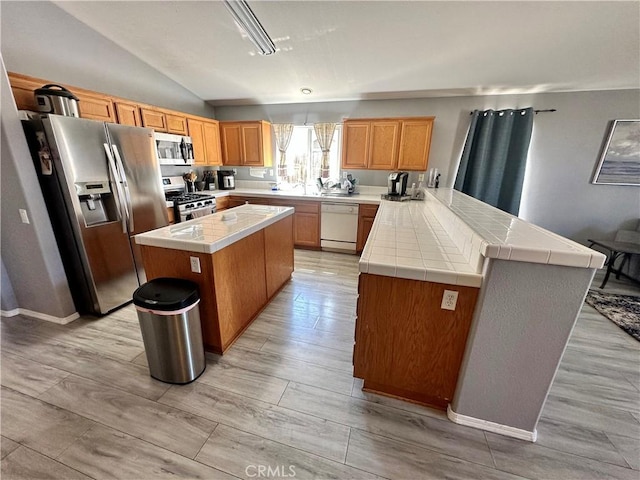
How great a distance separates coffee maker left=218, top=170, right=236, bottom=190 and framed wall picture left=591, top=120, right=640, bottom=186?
5.79 metres

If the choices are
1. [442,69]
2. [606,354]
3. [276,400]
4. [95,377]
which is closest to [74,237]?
[95,377]

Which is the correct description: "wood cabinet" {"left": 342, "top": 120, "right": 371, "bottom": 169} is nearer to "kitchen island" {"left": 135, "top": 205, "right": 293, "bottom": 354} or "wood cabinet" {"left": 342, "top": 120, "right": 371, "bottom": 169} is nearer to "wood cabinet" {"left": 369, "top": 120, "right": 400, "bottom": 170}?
"wood cabinet" {"left": 369, "top": 120, "right": 400, "bottom": 170}

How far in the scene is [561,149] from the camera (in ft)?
11.5

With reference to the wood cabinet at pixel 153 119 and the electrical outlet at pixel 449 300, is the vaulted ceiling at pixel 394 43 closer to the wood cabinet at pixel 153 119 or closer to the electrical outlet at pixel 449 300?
the wood cabinet at pixel 153 119

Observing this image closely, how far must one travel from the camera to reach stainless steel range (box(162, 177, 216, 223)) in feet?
10.6

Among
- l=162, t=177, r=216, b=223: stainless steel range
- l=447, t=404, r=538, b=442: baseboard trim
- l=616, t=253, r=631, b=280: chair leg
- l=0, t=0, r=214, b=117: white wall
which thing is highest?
l=0, t=0, r=214, b=117: white wall

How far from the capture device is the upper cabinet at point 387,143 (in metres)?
3.72

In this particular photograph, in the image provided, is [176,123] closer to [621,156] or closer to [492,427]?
[492,427]

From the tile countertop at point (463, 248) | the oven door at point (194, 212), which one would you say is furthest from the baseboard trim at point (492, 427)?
the oven door at point (194, 212)

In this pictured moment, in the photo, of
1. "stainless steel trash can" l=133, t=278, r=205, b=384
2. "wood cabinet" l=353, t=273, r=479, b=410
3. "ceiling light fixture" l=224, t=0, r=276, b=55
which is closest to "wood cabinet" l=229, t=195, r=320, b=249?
"ceiling light fixture" l=224, t=0, r=276, b=55

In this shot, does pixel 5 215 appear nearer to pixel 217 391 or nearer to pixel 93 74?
pixel 93 74

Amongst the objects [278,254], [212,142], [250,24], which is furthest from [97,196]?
[212,142]

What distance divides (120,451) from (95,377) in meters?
0.68

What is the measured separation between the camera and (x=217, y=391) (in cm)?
156
